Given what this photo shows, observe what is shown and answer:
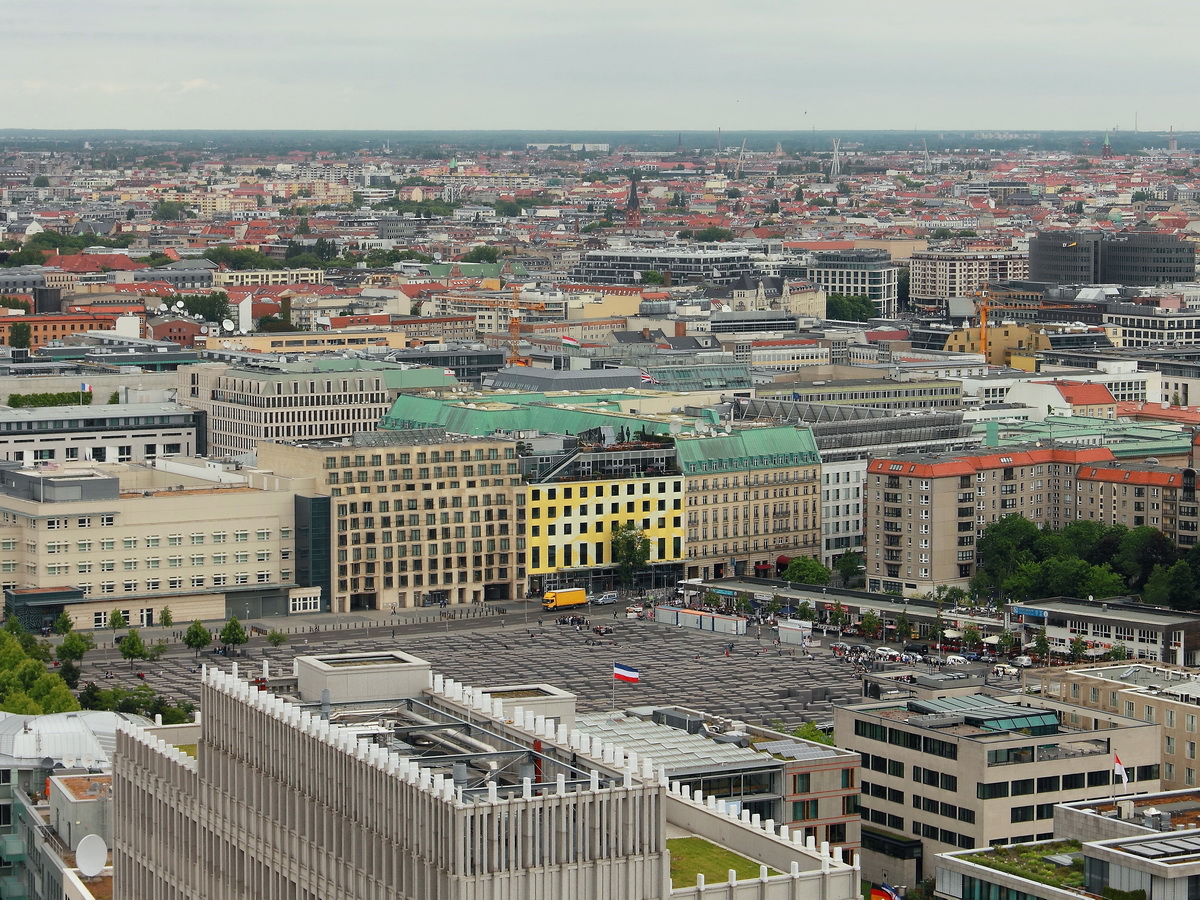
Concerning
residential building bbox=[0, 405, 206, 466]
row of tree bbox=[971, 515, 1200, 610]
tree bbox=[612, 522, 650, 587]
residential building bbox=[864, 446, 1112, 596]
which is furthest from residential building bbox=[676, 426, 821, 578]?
residential building bbox=[0, 405, 206, 466]

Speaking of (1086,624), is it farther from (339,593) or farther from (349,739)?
(349,739)

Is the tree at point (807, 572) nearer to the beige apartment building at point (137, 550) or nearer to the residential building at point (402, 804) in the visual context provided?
the beige apartment building at point (137, 550)

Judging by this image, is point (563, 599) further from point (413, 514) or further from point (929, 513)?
point (929, 513)

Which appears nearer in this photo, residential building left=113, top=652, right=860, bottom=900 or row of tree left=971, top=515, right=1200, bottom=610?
residential building left=113, top=652, right=860, bottom=900

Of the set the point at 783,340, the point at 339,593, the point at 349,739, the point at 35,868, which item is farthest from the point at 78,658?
the point at 783,340

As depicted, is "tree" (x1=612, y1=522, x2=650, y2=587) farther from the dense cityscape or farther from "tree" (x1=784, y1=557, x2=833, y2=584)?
"tree" (x1=784, y1=557, x2=833, y2=584)

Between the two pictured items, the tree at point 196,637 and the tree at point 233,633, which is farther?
the tree at point 233,633

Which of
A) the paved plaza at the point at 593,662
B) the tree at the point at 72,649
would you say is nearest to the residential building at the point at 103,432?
the paved plaza at the point at 593,662
